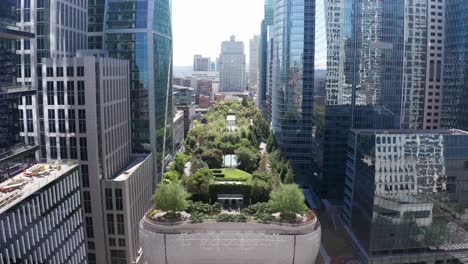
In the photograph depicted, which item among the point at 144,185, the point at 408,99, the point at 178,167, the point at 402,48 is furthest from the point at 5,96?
the point at 408,99

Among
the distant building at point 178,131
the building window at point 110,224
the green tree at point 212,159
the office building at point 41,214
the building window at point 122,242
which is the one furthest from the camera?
the distant building at point 178,131

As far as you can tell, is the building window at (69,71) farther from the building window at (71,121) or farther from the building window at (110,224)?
the building window at (110,224)

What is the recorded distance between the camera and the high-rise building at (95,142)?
3541cm

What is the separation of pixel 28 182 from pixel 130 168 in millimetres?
18692

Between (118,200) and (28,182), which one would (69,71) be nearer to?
(118,200)

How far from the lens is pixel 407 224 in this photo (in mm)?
37531

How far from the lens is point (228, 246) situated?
3456cm

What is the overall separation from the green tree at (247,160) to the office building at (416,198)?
1753 centimetres

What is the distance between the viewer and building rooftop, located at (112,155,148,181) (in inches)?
1516

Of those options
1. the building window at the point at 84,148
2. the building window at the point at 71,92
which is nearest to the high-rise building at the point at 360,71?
the building window at the point at 84,148

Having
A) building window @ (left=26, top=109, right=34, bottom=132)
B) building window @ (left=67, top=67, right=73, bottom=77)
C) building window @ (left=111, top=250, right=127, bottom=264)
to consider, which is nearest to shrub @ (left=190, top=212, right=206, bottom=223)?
building window @ (left=111, top=250, right=127, bottom=264)

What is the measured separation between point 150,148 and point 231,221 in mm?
16872

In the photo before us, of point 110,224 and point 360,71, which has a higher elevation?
point 360,71

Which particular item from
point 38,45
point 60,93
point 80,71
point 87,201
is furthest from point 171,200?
point 38,45
